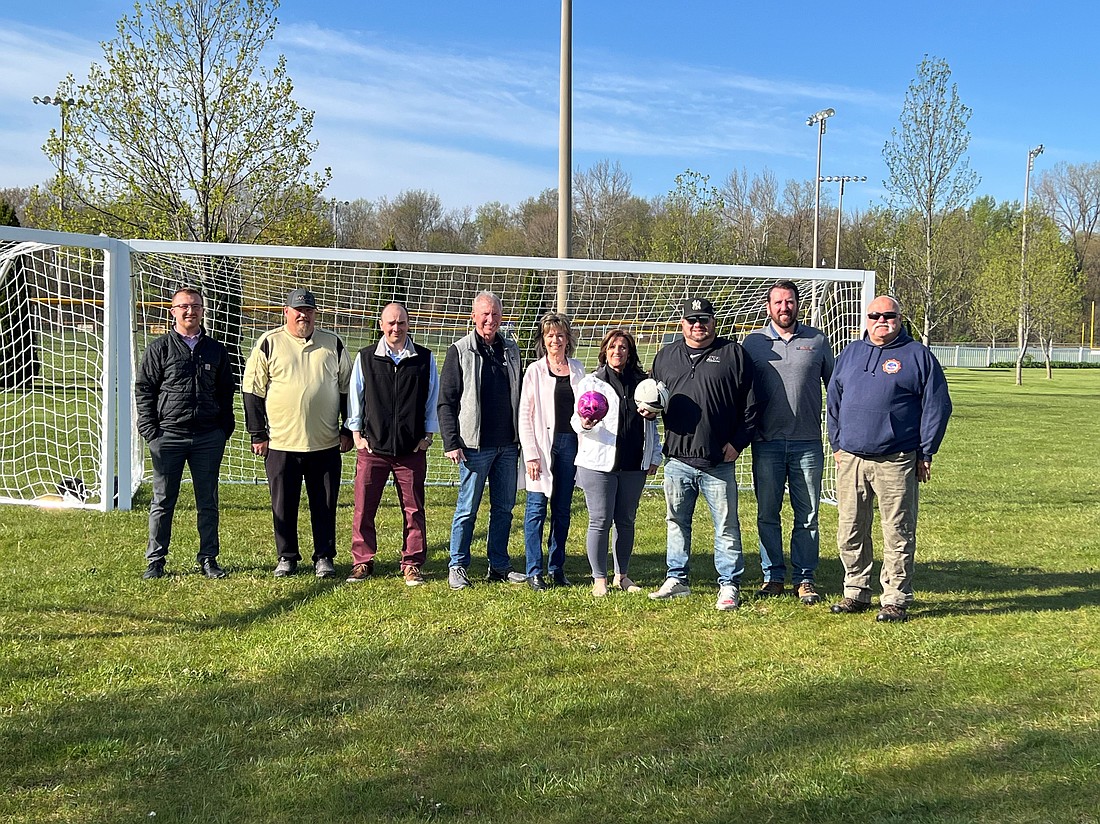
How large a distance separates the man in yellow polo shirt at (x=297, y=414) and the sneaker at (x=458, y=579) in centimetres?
87

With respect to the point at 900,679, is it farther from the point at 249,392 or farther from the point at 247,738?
the point at 249,392

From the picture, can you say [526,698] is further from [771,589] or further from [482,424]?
[771,589]

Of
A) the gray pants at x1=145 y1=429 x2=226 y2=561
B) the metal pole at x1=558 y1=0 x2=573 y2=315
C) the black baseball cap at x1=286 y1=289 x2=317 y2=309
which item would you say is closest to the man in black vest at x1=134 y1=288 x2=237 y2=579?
the gray pants at x1=145 y1=429 x2=226 y2=561

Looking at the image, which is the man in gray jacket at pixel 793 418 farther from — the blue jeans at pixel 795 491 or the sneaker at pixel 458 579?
the sneaker at pixel 458 579

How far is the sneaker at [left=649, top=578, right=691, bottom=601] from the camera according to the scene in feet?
18.9

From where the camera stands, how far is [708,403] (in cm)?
553

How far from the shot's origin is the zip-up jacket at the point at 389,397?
232 inches

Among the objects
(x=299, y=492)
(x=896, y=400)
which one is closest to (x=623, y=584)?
(x=896, y=400)

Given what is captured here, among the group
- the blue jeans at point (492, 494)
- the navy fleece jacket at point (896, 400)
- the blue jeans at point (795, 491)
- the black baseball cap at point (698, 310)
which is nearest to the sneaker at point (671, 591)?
the blue jeans at point (795, 491)

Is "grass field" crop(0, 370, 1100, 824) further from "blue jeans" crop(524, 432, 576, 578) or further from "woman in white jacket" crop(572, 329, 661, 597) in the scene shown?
"woman in white jacket" crop(572, 329, 661, 597)

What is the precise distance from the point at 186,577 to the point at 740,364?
3.88 metres

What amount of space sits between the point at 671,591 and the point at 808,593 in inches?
34.4

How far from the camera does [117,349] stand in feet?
25.7

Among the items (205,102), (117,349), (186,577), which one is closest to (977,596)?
(186,577)
